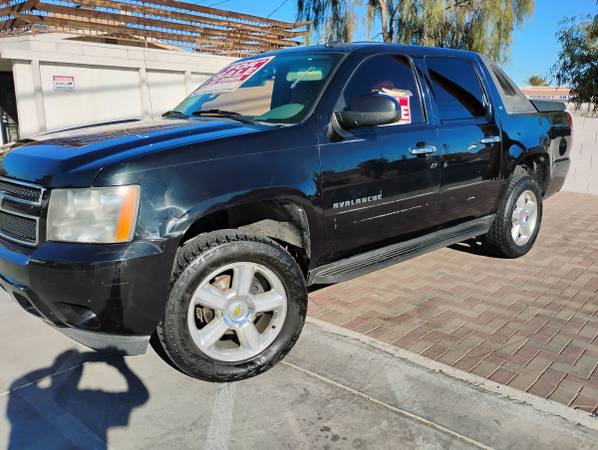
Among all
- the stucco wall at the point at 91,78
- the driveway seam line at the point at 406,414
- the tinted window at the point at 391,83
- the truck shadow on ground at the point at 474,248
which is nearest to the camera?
the driveway seam line at the point at 406,414

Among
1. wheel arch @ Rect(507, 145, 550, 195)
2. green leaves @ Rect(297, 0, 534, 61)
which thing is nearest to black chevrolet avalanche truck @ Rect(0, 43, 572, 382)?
wheel arch @ Rect(507, 145, 550, 195)

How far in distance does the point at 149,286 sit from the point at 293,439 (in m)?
0.99

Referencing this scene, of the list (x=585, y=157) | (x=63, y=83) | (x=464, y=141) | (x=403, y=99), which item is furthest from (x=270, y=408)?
(x=63, y=83)

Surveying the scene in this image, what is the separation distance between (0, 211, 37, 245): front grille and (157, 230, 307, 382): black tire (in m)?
0.73

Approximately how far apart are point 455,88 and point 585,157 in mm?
5901

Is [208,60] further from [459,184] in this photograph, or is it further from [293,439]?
[293,439]

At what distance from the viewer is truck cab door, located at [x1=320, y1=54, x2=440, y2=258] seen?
129 inches

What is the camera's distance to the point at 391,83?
382 cm

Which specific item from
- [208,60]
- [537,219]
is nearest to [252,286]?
[537,219]

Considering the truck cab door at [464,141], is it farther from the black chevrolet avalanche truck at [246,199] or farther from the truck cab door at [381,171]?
the truck cab door at [381,171]

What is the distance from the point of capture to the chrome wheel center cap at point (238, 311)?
9.56 ft

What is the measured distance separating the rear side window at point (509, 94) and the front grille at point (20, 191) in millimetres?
3944

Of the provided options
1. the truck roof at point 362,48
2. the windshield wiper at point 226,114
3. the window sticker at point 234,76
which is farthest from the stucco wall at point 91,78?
the truck roof at point 362,48

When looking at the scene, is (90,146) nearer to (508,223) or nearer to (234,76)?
(234,76)
